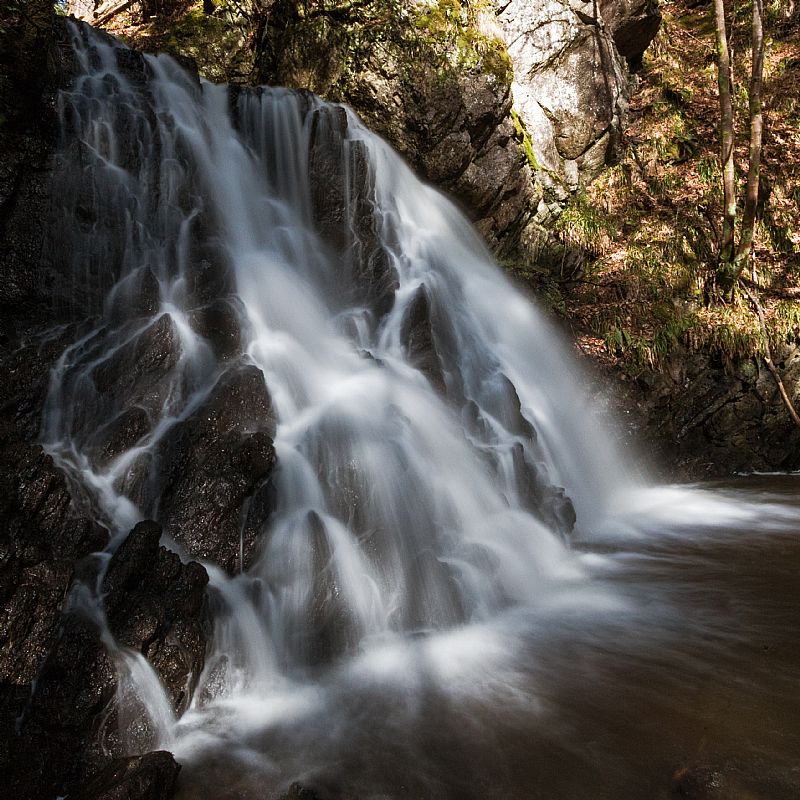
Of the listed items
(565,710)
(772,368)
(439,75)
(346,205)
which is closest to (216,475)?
(565,710)

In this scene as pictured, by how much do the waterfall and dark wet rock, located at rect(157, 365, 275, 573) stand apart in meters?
0.02

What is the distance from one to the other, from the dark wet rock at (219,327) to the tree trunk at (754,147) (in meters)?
9.15

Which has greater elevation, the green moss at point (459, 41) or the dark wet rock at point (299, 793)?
the green moss at point (459, 41)

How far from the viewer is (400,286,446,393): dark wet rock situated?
7.01 metres

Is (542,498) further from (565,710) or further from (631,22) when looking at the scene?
(631,22)

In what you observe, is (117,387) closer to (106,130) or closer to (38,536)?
(38,536)

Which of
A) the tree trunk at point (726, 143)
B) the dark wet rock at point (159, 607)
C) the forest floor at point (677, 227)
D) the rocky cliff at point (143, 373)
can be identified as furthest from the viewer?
the tree trunk at point (726, 143)

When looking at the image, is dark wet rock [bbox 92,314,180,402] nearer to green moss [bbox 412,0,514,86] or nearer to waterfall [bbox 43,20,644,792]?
waterfall [bbox 43,20,644,792]

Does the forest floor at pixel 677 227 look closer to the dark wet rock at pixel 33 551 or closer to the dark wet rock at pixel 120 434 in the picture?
the dark wet rock at pixel 120 434

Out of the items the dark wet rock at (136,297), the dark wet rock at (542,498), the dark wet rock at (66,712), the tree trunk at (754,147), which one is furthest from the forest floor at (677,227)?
the dark wet rock at (66,712)

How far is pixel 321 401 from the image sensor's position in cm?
601

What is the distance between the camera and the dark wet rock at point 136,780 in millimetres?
2836

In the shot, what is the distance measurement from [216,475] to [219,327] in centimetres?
193

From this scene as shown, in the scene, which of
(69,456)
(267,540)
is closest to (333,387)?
(267,540)
